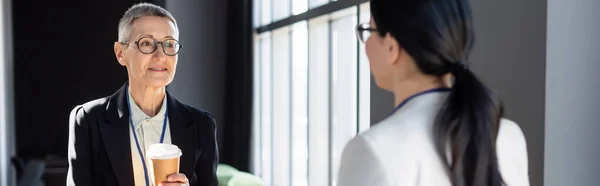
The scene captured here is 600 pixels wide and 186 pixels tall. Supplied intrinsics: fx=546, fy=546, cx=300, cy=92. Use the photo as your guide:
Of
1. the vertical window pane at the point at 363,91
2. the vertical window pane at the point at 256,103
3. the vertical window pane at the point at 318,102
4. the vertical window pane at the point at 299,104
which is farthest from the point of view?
the vertical window pane at the point at 256,103

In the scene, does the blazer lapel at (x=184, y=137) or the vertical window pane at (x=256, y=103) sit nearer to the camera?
the blazer lapel at (x=184, y=137)

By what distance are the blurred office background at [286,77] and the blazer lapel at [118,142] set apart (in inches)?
48.5

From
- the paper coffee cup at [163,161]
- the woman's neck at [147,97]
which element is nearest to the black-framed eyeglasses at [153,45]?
the woman's neck at [147,97]

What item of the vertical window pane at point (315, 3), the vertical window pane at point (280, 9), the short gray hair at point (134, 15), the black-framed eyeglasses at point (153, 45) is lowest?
the black-framed eyeglasses at point (153, 45)

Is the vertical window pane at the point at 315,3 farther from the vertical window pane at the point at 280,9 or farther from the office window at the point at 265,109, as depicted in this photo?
the office window at the point at 265,109

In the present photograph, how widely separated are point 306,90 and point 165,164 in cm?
339

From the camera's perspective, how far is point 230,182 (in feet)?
17.3

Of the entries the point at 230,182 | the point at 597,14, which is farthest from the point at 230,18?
the point at 597,14

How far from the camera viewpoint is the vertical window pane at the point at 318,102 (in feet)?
13.8

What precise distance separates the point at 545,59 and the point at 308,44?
2918 millimetres

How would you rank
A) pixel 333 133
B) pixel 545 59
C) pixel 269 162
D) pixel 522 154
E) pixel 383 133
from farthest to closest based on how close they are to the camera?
Answer: 1. pixel 269 162
2. pixel 333 133
3. pixel 545 59
4. pixel 522 154
5. pixel 383 133

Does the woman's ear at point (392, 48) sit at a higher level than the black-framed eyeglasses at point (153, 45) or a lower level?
lower

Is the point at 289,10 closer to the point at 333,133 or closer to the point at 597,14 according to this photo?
the point at 333,133

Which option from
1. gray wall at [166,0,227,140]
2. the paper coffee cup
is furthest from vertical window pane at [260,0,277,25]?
the paper coffee cup
